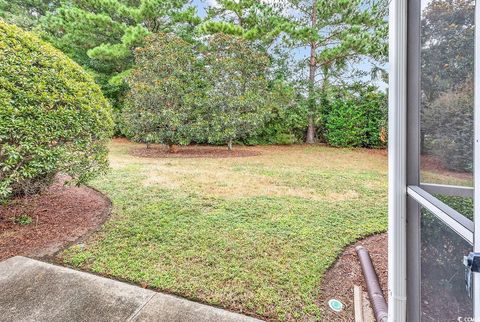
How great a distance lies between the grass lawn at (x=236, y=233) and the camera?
6.43 ft

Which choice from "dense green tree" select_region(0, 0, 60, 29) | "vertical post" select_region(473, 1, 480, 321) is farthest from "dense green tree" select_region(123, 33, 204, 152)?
"vertical post" select_region(473, 1, 480, 321)

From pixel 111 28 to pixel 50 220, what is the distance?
1028 centimetres

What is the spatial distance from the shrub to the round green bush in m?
9.39

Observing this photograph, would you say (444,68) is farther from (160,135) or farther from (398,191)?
(160,135)

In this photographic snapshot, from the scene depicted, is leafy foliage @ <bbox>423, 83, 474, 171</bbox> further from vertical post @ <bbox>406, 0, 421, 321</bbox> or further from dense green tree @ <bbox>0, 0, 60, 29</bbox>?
dense green tree @ <bbox>0, 0, 60, 29</bbox>

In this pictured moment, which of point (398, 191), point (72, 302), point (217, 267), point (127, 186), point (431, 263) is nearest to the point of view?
point (431, 263)

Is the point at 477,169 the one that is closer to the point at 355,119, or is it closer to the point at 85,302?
the point at 85,302

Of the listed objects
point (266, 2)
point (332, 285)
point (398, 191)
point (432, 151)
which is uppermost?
point (266, 2)

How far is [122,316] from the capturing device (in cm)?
164

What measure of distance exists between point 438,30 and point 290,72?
10626mm

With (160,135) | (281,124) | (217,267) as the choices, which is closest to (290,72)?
(281,124)

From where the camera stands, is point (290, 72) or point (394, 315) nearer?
point (394, 315)

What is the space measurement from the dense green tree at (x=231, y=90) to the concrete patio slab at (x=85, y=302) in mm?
6507

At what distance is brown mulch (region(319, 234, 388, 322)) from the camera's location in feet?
5.83
